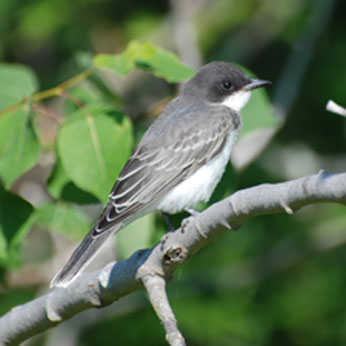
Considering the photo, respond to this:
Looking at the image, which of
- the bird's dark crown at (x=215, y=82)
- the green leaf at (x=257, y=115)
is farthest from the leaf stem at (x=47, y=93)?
the bird's dark crown at (x=215, y=82)

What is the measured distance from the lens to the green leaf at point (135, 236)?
3.73 metres

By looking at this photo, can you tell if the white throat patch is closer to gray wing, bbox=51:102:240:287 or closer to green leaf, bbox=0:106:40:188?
gray wing, bbox=51:102:240:287

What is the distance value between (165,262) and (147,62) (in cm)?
112

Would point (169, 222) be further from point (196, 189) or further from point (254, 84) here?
point (254, 84)

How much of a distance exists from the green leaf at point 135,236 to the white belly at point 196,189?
0.39 feet

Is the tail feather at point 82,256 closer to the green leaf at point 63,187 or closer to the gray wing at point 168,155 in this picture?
the gray wing at point 168,155

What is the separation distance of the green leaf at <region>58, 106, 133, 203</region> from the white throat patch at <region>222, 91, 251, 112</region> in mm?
1014

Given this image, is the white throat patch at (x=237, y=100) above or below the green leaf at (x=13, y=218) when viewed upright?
above

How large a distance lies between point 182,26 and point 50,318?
332cm

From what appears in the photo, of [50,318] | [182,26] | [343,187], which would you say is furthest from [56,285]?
[182,26]

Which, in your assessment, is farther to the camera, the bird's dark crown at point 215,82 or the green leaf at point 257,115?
the bird's dark crown at point 215,82

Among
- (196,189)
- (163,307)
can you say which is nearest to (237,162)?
(196,189)

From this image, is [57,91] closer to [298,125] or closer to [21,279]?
[21,279]

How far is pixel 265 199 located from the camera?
8.02ft
